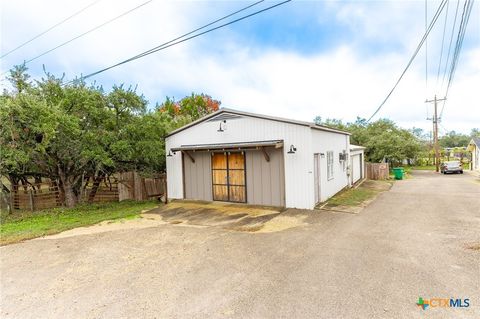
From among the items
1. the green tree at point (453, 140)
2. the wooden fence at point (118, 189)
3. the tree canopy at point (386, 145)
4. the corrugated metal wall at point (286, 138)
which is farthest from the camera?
the green tree at point (453, 140)

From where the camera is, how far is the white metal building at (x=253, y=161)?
8.79 meters

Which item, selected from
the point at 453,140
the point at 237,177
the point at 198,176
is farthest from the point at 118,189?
the point at 453,140

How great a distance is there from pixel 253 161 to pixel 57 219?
23.3 feet

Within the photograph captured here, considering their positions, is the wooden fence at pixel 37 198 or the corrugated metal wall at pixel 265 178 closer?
the corrugated metal wall at pixel 265 178

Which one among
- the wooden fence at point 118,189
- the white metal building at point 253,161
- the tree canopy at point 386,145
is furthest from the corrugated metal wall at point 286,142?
the tree canopy at point 386,145

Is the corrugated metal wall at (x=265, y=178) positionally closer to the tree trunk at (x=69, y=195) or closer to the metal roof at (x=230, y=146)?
the metal roof at (x=230, y=146)

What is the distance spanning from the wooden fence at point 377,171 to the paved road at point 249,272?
41.9 feet

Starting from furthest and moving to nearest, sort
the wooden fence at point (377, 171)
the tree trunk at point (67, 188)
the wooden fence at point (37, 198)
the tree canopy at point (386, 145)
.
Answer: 1. the tree canopy at point (386, 145)
2. the wooden fence at point (377, 171)
3. the wooden fence at point (37, 198)
4. the tree trunk at point (67, 188)

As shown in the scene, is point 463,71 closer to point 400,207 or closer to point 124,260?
point 400,207

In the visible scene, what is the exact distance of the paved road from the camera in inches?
128

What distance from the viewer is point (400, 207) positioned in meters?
9.09

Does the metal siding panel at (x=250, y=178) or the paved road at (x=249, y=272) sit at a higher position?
the metal siding panel at (x=250, y=178)

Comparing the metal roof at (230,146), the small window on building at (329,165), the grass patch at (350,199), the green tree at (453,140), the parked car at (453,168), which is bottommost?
the grass patch at (350,199)

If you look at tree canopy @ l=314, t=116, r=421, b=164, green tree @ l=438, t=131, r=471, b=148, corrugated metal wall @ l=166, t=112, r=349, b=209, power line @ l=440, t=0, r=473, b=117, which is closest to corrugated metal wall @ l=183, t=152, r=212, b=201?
corrugated metal wall @ l=166, t=112, r=349, b=209
